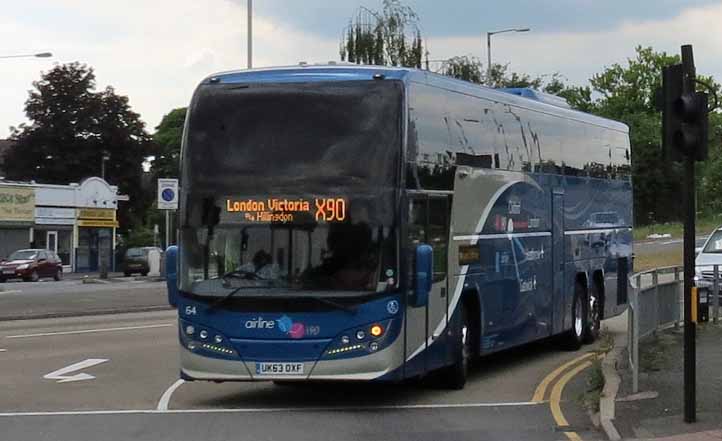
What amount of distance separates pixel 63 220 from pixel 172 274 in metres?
62.5

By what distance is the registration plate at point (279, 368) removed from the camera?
43.3 feet

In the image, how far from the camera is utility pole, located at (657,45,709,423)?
11.4 m

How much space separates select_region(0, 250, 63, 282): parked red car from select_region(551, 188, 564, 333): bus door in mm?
42468

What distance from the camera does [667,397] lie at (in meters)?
13.4

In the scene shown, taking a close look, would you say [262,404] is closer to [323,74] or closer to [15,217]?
[323,74]

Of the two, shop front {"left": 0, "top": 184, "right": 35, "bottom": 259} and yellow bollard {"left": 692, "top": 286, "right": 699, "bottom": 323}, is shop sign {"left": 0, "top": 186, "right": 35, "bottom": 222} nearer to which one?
shop front {"left": 0, "top": 184, "right": 35, "bottom": 259}

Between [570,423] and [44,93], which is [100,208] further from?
[570,423]

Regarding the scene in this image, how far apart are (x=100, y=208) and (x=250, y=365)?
65.3m

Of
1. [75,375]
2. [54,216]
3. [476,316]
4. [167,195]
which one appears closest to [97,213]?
[54,216]

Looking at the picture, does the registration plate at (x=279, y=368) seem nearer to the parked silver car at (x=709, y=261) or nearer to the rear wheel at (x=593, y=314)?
the rear wheel at (x=593, y=314)

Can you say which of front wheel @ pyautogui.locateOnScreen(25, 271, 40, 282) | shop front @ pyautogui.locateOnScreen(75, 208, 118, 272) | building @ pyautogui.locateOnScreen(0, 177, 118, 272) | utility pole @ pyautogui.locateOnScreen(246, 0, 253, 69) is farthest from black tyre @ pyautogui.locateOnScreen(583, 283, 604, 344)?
shop front @ pyautogui.locateOnScreen(75, 208, 118, 272)

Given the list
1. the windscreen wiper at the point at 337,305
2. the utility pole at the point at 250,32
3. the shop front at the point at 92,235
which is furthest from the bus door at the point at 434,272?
the shop front at the point at 92,235

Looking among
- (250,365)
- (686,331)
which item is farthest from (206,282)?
(686,331)

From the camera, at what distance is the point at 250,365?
1334cm
